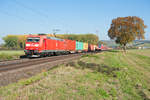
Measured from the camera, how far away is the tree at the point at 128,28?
1816 inches

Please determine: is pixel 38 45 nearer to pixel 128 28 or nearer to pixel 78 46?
pixel 78 46

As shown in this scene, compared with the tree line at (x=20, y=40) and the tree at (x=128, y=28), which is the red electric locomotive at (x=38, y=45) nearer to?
the tree at (x=128, y=28)

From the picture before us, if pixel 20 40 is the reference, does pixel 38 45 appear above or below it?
below

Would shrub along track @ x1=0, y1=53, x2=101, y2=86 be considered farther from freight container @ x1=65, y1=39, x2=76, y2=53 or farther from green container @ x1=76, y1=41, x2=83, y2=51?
green container @ x1=76, y1=41, x2=83, y2=51

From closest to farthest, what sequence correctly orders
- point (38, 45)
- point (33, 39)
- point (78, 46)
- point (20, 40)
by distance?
point (38, 45)
point (33, 39)
point (78, 46)
point (20, 40)

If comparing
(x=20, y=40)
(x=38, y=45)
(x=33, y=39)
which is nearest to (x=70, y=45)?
(x=33, y=39)

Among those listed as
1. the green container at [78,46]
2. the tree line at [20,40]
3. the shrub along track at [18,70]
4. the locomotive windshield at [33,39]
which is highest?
the tree line at [20,40]

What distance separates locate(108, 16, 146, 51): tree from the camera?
46.1 metres

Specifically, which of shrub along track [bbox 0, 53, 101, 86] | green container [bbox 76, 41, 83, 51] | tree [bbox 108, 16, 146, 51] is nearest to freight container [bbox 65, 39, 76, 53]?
green container [bbox 76, 41, 83, 51]

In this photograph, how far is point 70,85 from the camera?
23.8 feet

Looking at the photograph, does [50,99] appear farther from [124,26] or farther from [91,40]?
[91,40]

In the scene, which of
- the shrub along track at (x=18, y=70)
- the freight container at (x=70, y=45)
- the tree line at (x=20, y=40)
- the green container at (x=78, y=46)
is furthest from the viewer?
the tree line at (x=20, y=40)

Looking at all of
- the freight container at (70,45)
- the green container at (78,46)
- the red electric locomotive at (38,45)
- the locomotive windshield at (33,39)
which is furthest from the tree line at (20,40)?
the locomotive windshield at (33,39)

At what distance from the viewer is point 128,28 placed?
46.4 metres
